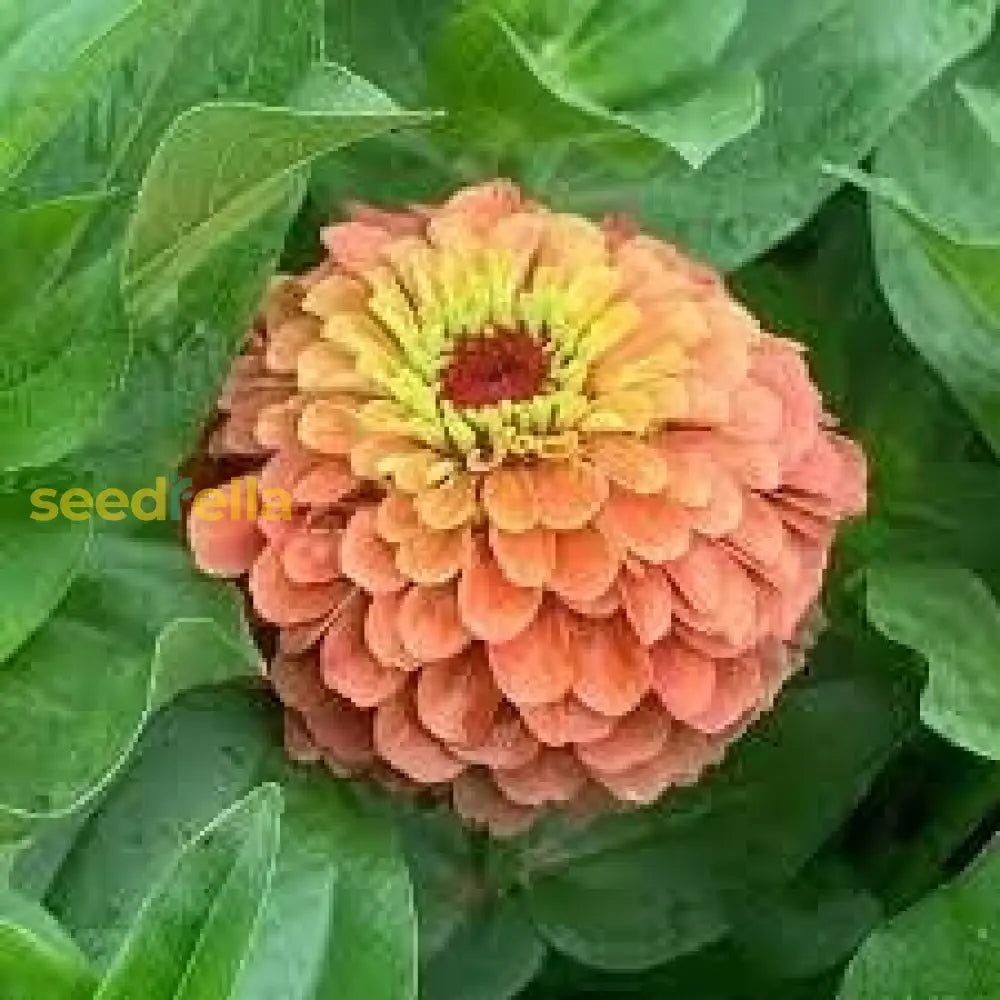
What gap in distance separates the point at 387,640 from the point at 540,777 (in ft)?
0.19

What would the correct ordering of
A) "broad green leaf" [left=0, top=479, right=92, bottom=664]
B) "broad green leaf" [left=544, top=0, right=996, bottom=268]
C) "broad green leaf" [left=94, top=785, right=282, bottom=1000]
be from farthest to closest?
1. "broad green leaf" [left=544, top=0, right=996, bottom=268]
2. "broad green leaf" [left=0, top=479, right=92, bottom=664]
3. "broad green leaf" [left=94, top=785, right=282, bottom=1000]

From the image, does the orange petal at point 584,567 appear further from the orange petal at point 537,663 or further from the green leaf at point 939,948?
the green leaf at point 939,948

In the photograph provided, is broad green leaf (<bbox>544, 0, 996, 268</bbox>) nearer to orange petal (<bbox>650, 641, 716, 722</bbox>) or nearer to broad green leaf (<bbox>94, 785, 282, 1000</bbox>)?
orange petal (<bbox>650, 641, 716, 722</bbox>)

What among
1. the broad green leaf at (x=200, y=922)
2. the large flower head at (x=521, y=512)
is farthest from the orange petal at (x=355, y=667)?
the broad green leaf at (x=200, y=922)

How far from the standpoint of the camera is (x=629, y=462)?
636 mm

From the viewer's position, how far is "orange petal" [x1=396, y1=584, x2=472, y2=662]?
620 millimetres

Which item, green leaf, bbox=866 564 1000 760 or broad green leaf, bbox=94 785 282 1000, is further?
green leaf, bbox=866 564 1000 760

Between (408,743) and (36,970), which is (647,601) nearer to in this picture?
(408,743)

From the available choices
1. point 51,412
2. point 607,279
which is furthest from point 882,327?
point 51,412

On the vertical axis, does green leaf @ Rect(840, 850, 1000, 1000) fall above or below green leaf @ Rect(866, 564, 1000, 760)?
below

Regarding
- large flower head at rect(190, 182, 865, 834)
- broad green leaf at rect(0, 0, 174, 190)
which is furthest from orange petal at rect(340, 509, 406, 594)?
broad green leaf at rect(0, 0, 174, 190)

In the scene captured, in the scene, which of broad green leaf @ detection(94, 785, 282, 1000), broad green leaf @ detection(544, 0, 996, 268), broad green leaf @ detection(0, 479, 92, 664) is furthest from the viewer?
broad green leaf @ detection(544, 0, 996, 268)

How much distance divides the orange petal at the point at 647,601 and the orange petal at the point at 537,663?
18mm

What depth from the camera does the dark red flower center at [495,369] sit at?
653 millimetres
